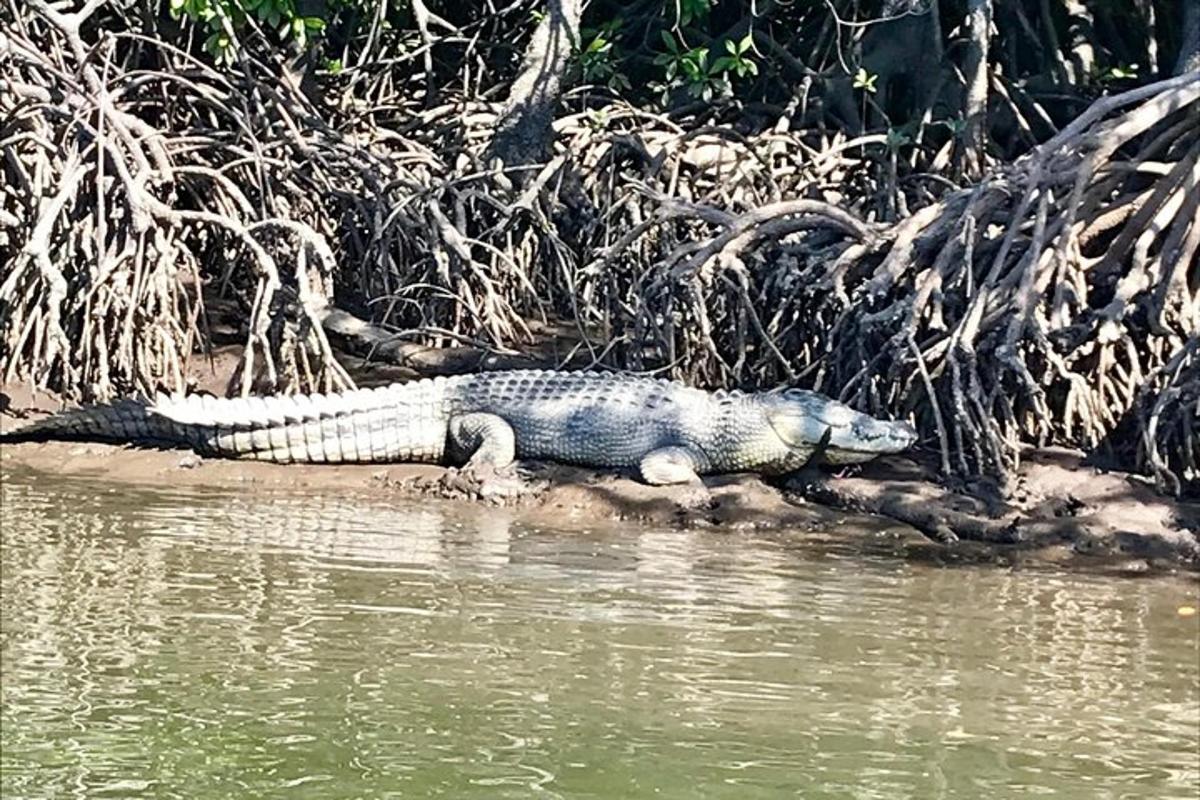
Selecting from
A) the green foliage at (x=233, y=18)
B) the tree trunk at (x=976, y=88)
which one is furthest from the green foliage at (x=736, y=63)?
the green foliage at (x=233, y=18)

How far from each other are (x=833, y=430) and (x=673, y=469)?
24.6 inches

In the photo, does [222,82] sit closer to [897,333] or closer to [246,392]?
[246,392]

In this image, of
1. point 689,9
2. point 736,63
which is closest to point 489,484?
point 736,63

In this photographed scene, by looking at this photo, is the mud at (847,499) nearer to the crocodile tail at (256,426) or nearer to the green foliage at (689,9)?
the crocodile tail at (256,426)

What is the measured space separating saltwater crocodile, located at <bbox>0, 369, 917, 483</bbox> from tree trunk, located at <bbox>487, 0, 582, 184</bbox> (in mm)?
2093

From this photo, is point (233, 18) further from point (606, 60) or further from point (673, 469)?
point (673, 469)

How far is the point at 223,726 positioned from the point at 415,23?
7.36 metres

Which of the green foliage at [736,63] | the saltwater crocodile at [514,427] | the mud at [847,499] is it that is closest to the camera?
the mud at [847,499]

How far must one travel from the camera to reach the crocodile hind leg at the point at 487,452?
724 centimetres

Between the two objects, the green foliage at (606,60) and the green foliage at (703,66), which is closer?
the green foliage at (703,66)

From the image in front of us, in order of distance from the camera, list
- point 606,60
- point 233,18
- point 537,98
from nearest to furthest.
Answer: point 233,18 < point 537,98 < point 606,60

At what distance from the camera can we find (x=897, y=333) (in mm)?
7457

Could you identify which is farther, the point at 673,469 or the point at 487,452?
the point at 487,452

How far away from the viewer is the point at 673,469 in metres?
7.45
